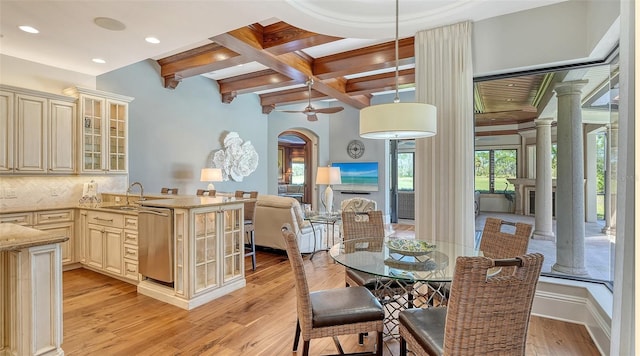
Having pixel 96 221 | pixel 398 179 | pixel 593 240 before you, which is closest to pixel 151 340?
pixel 96 221

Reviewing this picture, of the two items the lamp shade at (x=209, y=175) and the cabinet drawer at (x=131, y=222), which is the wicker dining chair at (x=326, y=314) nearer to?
the cabinet drawer at (x=131, y=222)

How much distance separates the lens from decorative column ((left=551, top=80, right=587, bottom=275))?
3.23m

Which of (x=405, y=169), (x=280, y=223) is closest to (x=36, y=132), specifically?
(x=280, y=223)

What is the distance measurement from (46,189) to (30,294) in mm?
3160

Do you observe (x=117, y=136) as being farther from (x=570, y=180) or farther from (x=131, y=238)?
(x=570, y=180)

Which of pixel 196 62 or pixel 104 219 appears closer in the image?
pixel 104 219

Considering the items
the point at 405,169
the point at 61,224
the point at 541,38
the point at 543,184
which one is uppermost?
the point at 541,38

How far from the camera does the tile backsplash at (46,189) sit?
4.10 meters

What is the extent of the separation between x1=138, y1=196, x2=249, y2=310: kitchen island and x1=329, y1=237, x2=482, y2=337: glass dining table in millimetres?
1448

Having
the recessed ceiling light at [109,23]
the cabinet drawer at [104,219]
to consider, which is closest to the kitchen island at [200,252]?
the cabinet drawer at [104,219]

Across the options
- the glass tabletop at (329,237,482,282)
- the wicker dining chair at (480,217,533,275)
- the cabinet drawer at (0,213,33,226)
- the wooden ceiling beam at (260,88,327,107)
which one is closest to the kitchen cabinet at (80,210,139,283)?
the cabinet drawer at (0,213,33,226)

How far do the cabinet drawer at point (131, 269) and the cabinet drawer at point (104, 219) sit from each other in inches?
18.0

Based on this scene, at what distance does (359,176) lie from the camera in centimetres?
906

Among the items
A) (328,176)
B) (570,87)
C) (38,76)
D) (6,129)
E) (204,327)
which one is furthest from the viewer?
(328,176)
